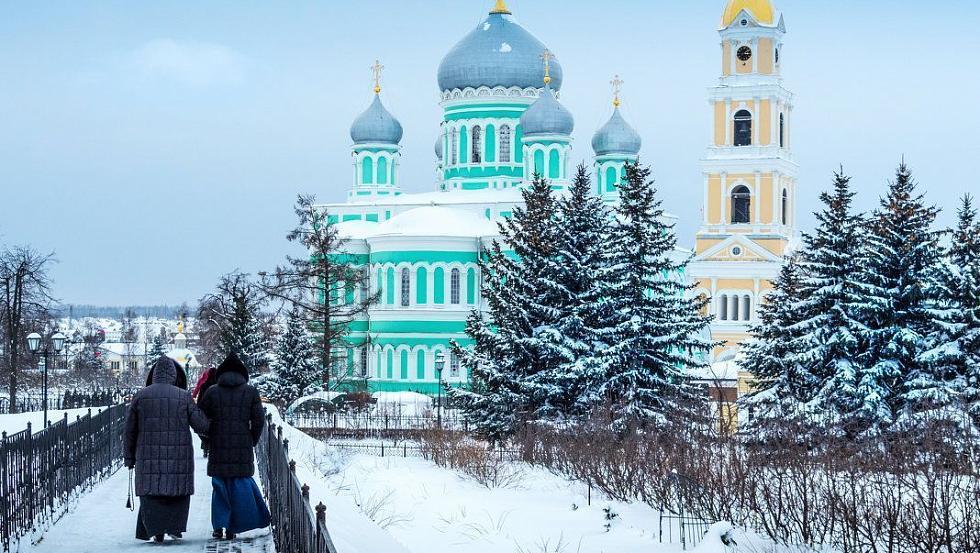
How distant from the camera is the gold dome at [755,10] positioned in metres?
53.3

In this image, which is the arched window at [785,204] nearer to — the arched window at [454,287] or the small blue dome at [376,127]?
the arched window at [454,287]

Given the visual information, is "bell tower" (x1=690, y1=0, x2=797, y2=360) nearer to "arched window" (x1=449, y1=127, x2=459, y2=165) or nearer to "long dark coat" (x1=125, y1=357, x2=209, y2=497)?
"arched window" (x1=449, y1=127, x2=459, y2=165)

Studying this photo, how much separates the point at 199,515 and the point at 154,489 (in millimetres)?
1771

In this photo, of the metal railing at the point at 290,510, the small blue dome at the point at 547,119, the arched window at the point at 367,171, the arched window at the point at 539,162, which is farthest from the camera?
the arched window at the point at 367,171

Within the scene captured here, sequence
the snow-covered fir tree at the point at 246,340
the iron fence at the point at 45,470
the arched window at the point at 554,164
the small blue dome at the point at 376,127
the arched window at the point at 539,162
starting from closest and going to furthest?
the iron fence at the point at 45,470
the snow-covered fir tree at the point at 246,340
the arched window at the point at 539,162
the arched window at the point at 554,164
the small blue dome at the point at 376,127

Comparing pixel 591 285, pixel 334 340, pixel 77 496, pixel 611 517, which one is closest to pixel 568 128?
pixel 334 340

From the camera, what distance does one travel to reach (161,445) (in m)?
9.88

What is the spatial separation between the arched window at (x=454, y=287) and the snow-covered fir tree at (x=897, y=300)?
25142mm

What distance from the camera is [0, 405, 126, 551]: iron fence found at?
33.9ft

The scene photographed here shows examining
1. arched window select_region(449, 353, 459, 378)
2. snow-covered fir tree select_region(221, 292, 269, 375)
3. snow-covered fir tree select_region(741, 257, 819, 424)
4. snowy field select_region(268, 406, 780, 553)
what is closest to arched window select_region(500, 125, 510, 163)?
arched window select_region(449, 353, 459, 378)

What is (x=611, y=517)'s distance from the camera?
1589 centimetres

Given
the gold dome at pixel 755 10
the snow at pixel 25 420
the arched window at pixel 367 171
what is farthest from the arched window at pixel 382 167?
the snow at pixel 25 420

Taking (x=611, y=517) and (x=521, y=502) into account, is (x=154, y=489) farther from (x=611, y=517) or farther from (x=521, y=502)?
(x=521, y=502)

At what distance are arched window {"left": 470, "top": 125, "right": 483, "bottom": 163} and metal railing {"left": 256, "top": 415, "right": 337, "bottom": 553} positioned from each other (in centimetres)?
4148
